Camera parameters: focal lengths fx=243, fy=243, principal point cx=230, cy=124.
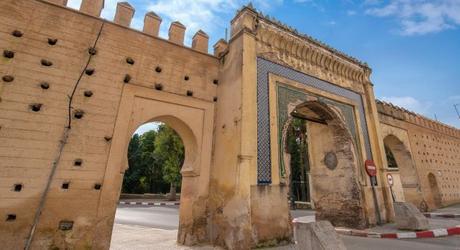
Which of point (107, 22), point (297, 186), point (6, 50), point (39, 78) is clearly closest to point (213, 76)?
point (107, 22)

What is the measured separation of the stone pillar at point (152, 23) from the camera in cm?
714

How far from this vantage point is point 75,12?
→ 620cm

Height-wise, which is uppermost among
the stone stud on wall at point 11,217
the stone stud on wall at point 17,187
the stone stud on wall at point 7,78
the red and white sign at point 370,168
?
the stone stud on wall at point 7,78

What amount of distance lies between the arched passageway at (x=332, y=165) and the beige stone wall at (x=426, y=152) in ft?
15.9

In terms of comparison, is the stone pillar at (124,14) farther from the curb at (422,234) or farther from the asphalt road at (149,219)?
the curb at (422,234)

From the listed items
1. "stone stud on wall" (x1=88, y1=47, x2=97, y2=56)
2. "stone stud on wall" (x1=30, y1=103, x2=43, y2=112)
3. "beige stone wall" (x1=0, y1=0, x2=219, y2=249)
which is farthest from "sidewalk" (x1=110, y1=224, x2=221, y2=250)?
"stone stud on wall" (x1=88, y1=47, x2=97, y2=56)

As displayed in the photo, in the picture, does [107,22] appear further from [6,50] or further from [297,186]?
[297,186]

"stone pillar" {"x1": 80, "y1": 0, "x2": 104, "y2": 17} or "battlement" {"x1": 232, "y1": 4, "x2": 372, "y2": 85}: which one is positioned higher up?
"battlement" {"x1": 232, "y1": 4, "x2": 372, "y2": 85}

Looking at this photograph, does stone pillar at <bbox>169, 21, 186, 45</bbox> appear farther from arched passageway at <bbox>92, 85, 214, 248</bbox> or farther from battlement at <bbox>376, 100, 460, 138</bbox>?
battlement at <bbox>376, 100, 460, 138</bbox>

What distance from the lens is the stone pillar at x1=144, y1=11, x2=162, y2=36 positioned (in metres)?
7.14

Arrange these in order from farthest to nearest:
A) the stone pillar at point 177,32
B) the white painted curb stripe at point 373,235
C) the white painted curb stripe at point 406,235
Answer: the stone pillar at point 177,32, the white painted curb stripe at point 373,235, the white painted curb stripe at point 406,235

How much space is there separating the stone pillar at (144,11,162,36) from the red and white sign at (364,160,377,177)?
8.76 m

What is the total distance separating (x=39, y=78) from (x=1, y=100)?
0.82 meters

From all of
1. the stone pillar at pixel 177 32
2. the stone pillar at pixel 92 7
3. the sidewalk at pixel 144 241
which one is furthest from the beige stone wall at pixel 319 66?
the stone pillar at pixel 92 7
